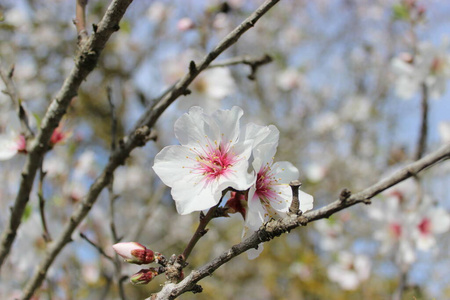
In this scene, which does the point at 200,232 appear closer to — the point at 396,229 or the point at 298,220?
the point at 298,220

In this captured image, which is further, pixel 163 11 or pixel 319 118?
pixel 319 118

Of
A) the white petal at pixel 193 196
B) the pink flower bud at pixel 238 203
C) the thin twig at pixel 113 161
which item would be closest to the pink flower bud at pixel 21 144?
the thin twig at pixel 113 161

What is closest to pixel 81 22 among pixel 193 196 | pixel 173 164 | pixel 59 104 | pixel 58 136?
pixel 59 104

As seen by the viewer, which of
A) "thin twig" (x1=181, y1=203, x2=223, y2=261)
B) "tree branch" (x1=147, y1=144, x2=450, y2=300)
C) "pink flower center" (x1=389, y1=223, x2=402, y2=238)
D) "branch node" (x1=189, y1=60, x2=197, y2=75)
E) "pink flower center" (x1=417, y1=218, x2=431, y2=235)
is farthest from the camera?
"pink flower center" (x1=389, y1=223, x2=402, y2=238)

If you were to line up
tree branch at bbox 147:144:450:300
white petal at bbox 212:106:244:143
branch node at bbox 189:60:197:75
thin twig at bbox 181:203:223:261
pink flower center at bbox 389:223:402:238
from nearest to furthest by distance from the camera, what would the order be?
1. tree branch at bbox 147:144:450:300
2. thin twig at bbox 181:203:223:261
3. white petal at bbox 212:106:244:143
4. branch node at bbox 189:60:197:75
5. pink flower center at bbox 389:223:402:238

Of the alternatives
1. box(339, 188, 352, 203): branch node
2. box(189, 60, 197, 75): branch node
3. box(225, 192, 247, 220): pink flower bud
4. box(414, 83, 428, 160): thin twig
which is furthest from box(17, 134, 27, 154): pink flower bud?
box(414, 83, 428, 160): thin twig

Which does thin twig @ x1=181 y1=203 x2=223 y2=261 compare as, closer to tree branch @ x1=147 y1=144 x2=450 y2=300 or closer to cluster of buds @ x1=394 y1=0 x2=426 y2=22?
tree branch @ x1=147 y1=144 x2=450 y2=300

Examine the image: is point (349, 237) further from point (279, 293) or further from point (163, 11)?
point (163, 11)

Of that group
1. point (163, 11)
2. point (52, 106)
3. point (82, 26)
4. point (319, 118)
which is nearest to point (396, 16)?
point (82, 26)
